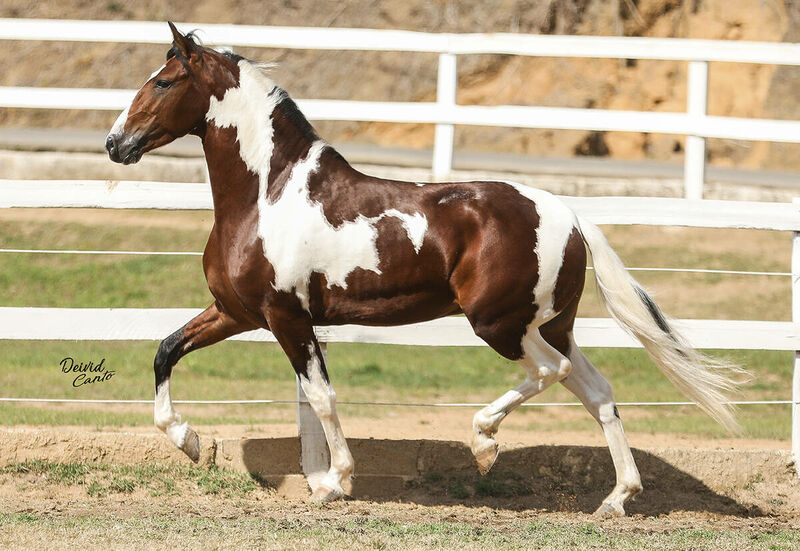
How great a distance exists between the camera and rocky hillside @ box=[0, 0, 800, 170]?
16797 mm

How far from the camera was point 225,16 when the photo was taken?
→ 58.9 feet

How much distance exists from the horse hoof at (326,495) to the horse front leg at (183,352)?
68 cm

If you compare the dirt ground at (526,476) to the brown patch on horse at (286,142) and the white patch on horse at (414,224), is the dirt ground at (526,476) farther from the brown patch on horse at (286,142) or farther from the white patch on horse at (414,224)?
the brown patch on horse at (286,142)

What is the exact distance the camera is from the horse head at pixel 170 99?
532 centimetres

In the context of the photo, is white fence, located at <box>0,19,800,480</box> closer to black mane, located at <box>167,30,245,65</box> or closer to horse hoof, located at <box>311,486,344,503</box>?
horse hoof, located at <box>311,486,344,503</box>

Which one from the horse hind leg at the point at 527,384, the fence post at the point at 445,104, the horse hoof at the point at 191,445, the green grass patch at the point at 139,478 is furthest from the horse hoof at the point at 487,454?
the fence post at the point at 445,104

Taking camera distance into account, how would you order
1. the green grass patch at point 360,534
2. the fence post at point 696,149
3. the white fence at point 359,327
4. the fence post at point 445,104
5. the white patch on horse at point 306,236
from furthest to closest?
the fence post at point 696,149
the fence post at point 445,104
the white fence at point 359,327
the white patch on horse at point 306,236
the green grass patch at point 360,534

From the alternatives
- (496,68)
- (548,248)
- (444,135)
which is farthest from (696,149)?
(496,68)

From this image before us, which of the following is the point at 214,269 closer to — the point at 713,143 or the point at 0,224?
the point at 0,224

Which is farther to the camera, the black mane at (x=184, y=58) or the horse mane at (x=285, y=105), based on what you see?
the horse mane at (x=285, y=105)

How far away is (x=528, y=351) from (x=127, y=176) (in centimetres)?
767

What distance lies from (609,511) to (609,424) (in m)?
0.41

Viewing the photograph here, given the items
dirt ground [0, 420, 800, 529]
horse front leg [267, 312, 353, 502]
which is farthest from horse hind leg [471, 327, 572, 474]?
horse front leg [267, 312, 353, 502]

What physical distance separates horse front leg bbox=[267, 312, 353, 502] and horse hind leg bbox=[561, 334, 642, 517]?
114 centimetres
